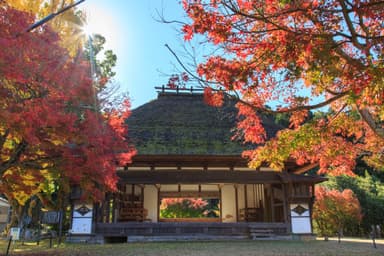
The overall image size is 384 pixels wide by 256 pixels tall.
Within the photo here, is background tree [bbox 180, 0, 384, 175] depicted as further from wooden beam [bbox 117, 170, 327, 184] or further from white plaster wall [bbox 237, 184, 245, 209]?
white plaster wall [bbox 237, 184, 245, 209]

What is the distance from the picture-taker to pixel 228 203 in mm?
13383

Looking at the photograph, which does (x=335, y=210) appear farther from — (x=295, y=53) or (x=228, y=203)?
(x=295, y=53)

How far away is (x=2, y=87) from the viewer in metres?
5.37

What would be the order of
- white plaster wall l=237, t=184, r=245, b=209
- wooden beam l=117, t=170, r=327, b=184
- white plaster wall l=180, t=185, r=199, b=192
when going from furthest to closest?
1. white plaster wall l=180, t=185, r=199, b=192
2. white plaster wall l=237, t=184, r=245, b=209
3. wooden beam l=117, t=170, r=327, b=184

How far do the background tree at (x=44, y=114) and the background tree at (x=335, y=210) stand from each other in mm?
12895

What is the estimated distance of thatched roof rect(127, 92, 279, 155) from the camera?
34.0 feet

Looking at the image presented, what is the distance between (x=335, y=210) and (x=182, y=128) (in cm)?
1017

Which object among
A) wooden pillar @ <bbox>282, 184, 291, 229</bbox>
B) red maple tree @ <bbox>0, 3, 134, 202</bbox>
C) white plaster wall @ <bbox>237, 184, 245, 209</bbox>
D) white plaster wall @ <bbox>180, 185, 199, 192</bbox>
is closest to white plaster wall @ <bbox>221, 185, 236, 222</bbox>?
white plaster wall @ <bbox>237, 184, 245, 209</bbox>

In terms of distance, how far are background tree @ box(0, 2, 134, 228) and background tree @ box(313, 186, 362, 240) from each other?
1289 cm

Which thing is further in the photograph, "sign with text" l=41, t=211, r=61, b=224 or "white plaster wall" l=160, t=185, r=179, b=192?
"white plaster wall" l=160, t=185, r=179, b=192

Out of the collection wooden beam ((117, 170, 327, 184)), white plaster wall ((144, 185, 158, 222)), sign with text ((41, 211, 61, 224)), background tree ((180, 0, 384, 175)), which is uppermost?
background tree ((180, 0, 384, 175))

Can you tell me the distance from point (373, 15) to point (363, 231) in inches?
641

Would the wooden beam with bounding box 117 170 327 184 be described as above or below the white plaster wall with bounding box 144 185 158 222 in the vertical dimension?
above

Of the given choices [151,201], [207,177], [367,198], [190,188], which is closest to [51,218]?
[151,201]
